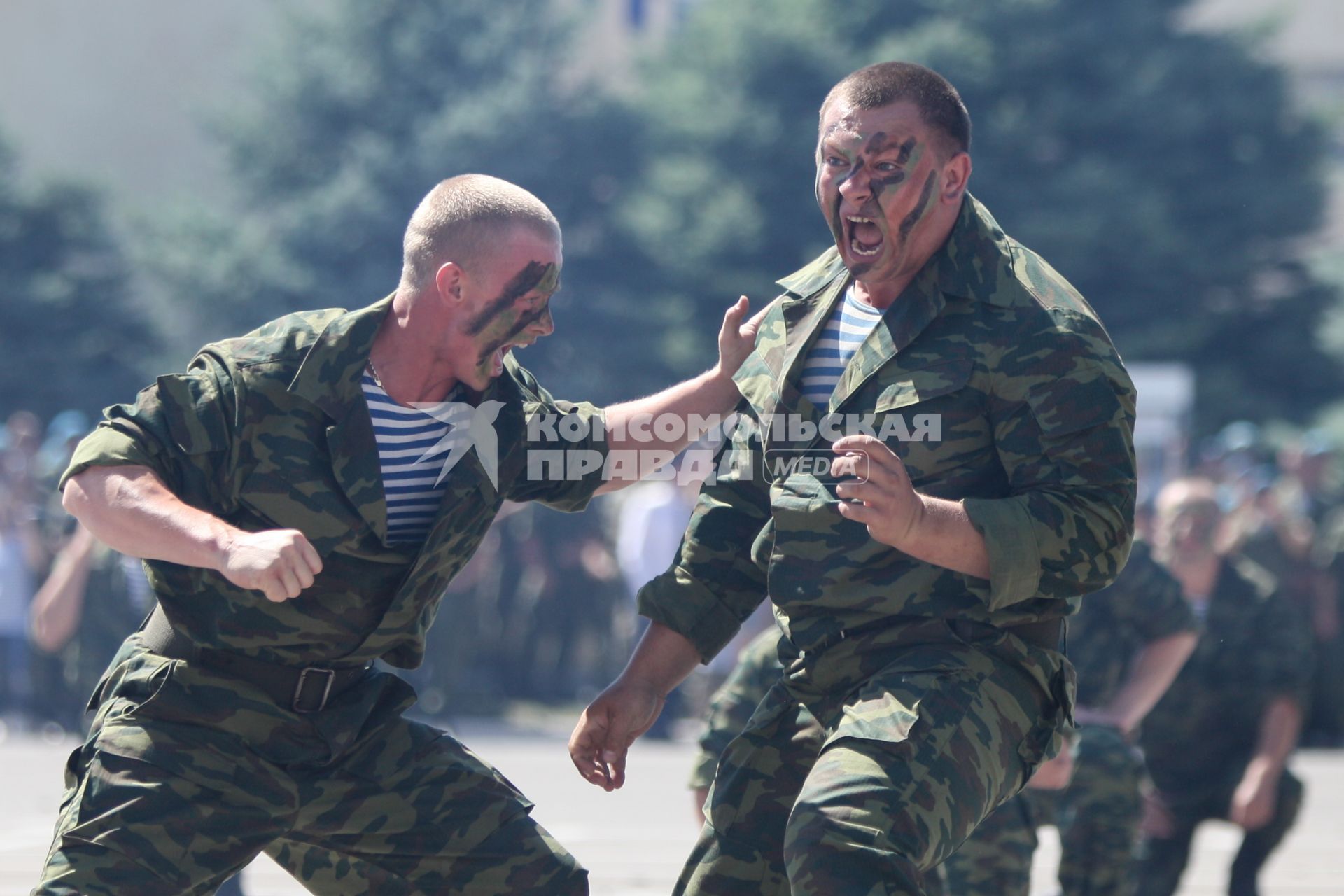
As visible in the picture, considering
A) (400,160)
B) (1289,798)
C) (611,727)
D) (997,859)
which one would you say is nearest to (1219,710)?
(1289,798)

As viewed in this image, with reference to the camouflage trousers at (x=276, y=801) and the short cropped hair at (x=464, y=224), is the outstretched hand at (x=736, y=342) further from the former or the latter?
the camouflage trousers at (x=276, y=801)

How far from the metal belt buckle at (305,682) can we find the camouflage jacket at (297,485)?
0.08 feet

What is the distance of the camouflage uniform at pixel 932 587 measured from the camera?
12.3ft

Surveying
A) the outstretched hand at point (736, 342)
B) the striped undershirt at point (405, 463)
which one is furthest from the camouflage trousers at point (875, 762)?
the striped undershirt at point (405, 463)

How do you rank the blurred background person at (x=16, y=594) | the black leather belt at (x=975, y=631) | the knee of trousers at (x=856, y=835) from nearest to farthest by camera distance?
the knee of trousers at (x=856, y=835) → the black leather belt at (x=975, y=631) → the blurred background person at (x=16, y=594)

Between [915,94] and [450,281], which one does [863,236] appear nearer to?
[915,94]

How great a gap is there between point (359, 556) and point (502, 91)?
25.9 metres

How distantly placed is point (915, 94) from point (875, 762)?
1420 millimetres

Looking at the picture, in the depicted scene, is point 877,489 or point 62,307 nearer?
point 877,489

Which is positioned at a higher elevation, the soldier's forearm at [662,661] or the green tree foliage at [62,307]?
the green tree foliage at [62,307]

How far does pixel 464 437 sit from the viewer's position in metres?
4.47

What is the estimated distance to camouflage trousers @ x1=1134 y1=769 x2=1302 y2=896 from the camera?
7.76 meters

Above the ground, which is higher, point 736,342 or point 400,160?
point 400,160

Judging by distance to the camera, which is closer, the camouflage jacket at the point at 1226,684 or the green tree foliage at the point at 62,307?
the camouflage jacket at the point at 1226,684
